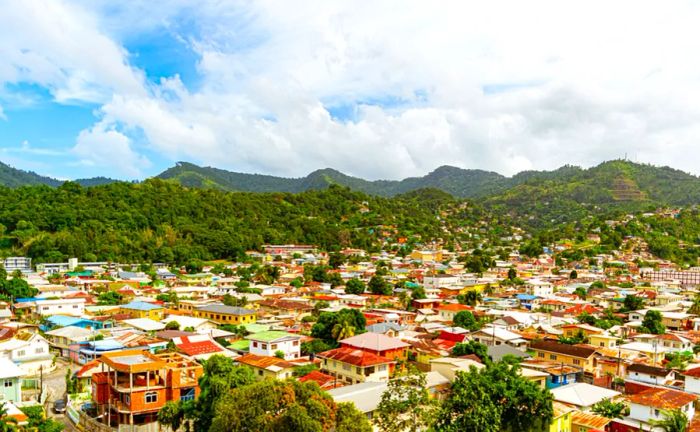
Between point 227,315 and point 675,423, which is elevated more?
point 227,315

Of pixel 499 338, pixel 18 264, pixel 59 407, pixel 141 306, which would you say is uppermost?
pixel 18 264

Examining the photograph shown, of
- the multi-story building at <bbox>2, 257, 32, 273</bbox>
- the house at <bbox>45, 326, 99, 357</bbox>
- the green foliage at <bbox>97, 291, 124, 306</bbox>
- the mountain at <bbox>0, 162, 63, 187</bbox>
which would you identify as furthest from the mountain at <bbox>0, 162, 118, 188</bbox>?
the house at <bbox>45, 326, 99, 357</bbox>

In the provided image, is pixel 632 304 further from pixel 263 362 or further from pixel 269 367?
pixel 269 367

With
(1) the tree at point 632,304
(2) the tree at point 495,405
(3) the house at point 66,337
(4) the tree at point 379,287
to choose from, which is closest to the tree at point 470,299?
(4) the tree at point 379,287

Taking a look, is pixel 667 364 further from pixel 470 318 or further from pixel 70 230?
pixel 70 230

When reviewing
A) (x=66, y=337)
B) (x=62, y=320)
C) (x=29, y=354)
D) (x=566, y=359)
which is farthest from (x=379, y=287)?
(x=29, y=354)

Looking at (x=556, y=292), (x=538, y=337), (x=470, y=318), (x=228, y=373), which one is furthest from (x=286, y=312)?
(x=556, y=292)
